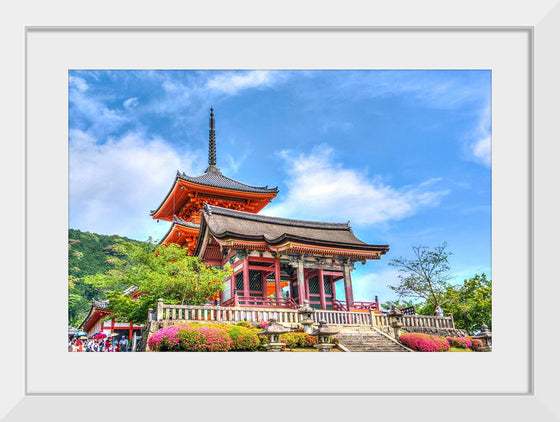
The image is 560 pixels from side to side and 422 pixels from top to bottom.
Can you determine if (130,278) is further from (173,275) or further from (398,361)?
(398,361)

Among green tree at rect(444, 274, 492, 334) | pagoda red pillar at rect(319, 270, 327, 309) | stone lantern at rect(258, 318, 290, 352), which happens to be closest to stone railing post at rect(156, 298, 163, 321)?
stone lantern at rect(258, 318, 290, 352)

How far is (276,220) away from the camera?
16.7 m

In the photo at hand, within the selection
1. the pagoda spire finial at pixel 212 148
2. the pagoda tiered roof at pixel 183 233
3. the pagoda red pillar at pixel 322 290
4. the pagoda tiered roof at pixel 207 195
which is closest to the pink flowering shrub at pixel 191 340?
the pagoda red pillar at pixel 322 290

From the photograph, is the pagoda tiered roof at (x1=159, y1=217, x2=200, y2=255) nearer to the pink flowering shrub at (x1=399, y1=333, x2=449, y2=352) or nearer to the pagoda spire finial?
the pagoda spire finial

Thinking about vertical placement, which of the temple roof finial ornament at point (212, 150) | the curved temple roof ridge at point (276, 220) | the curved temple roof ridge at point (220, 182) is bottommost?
the curved temple roof ridge at point (276, 220)

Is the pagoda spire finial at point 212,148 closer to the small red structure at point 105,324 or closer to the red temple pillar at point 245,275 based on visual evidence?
the small red structure at point 105,324

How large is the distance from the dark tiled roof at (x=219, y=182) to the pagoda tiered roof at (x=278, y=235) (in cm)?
333

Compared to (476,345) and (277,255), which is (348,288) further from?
(476,345)

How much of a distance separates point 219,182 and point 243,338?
11.8 meters

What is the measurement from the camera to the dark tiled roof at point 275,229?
1338 cm

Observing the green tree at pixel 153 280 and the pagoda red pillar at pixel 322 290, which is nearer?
the green tree at pixel 153 280

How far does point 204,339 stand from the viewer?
8742 mm

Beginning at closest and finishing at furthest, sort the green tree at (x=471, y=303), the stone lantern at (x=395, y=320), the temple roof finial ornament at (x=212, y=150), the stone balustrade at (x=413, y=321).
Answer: the stone lantern at (x=395, y=320) < the stone balustrade at (x=413, y=321) < the green tree at (x=471, y=303) < the temple roof finial ornament at (x=212, y=150)
